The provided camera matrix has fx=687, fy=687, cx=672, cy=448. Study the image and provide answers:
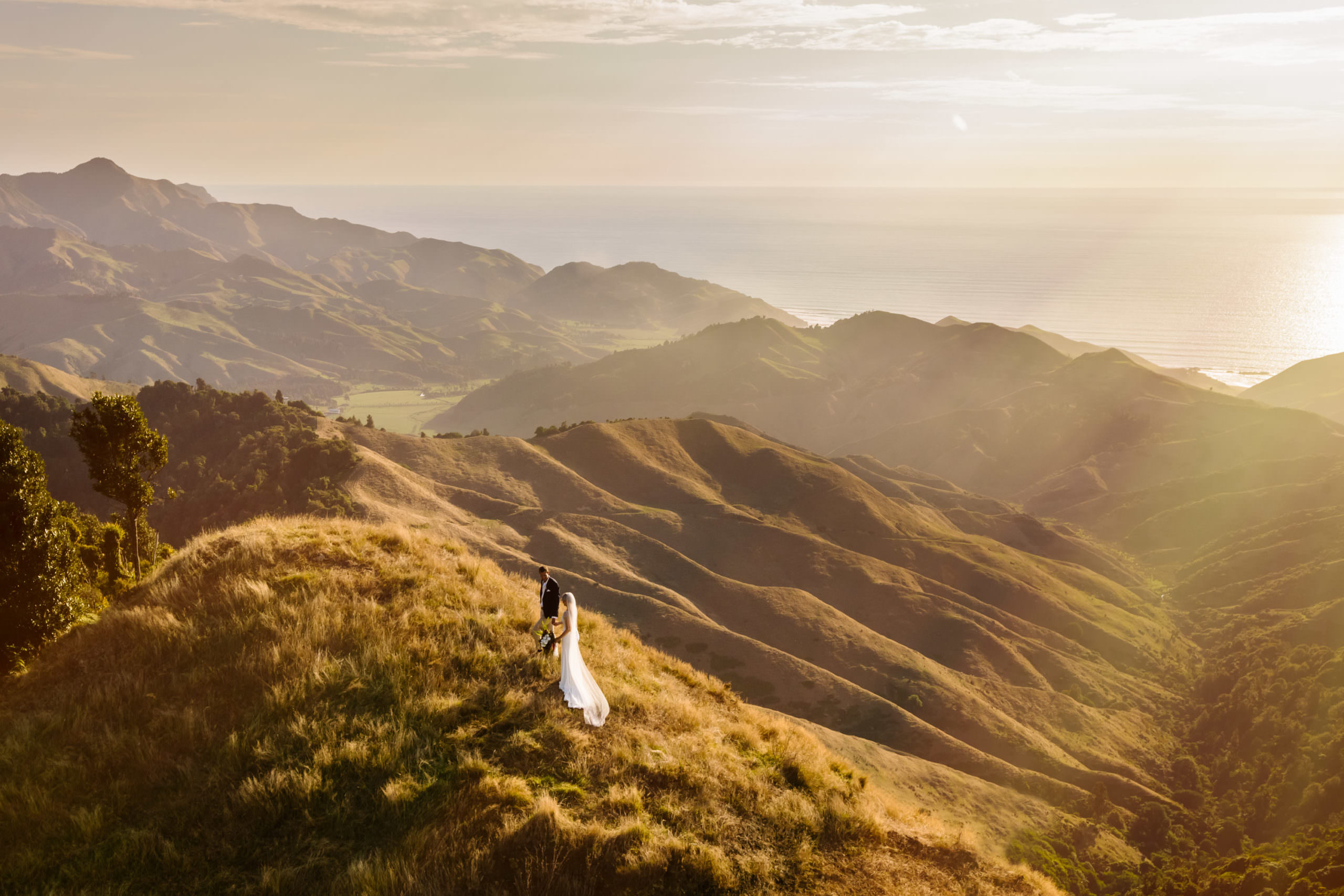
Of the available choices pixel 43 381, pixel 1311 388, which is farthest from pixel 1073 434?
pixel 43 381

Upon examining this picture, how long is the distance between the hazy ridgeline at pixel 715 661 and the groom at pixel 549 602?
1028mm

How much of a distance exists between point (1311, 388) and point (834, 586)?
175 m

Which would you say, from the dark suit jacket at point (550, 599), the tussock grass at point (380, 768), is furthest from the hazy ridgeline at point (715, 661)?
the dark suit jacket at point (550, 599)

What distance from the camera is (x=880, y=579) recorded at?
7381 cm

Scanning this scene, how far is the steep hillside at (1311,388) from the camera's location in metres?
159

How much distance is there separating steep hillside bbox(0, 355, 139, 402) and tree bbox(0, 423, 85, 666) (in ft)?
564

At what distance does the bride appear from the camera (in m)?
14.2

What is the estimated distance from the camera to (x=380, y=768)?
39.1 ft

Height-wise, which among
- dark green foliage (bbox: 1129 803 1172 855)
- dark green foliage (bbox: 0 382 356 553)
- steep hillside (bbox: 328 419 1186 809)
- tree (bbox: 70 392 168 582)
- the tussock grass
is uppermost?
tree (bbox: 70 392 168 582)

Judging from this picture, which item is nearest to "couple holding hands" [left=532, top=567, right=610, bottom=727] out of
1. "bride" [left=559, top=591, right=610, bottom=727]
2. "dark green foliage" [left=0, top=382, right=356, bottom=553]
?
"bride" [left=559, top=591, right=610, bottom=727]

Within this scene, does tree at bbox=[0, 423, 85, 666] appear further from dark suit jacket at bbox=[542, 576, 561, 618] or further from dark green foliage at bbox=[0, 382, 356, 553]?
dark green foliage at bbox=[0, 382, 356, 553]

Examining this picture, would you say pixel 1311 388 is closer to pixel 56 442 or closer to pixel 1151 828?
pixel 1151 828

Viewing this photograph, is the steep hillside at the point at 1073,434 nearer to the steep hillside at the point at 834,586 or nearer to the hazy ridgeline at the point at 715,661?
the hazy ridgeline at the point at 715,661

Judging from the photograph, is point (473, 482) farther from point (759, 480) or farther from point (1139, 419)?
point (1139, 419)
